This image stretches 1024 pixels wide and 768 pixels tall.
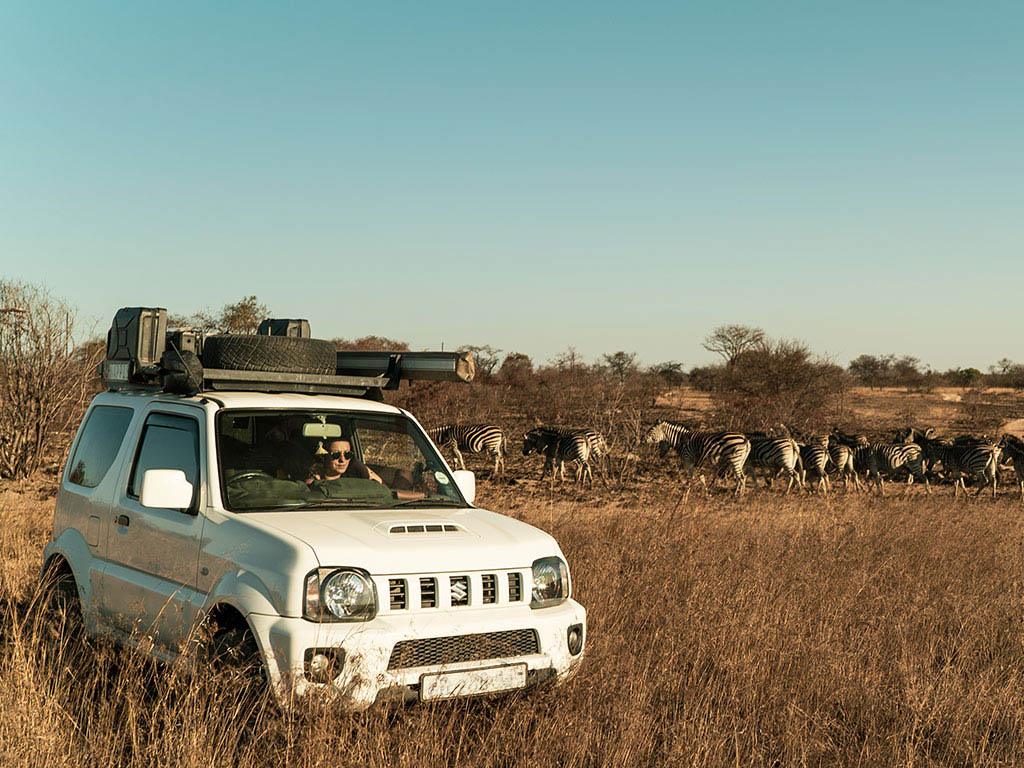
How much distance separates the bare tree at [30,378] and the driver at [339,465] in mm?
14992

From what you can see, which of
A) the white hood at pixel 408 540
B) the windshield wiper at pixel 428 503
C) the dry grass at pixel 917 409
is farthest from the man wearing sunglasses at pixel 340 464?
the dry grass at pixel 917 409

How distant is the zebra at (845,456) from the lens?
24.5 m

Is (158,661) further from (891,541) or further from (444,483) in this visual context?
(891,541)

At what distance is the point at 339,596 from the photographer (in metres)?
4.83

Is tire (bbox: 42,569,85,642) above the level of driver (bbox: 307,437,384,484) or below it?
below

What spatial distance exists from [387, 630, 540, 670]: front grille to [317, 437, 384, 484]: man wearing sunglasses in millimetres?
1592

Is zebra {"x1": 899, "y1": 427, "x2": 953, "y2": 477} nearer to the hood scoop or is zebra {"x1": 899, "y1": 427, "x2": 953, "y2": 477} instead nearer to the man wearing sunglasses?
the man wearing sunglasses

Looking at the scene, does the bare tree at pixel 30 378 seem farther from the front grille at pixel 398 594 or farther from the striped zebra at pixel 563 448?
the front grille at pixel 398 594

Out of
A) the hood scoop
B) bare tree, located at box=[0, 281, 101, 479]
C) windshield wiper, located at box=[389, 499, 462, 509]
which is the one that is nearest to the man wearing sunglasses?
windshield wiper, located at box=[389, 499, 462, 509]

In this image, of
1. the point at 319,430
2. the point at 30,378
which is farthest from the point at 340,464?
the point at 30,378

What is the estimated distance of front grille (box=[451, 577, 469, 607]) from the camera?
5.07 metres

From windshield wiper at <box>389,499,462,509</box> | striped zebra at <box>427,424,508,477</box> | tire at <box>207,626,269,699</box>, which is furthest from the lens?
striped zebra at <box>427,424,508,477</box>

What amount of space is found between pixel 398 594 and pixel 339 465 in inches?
61.5

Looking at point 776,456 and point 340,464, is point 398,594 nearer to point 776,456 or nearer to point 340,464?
point 340,464
